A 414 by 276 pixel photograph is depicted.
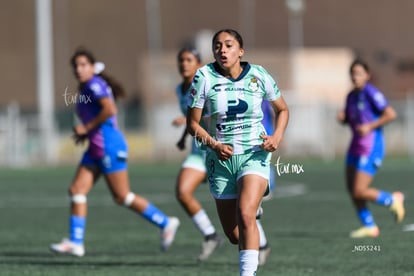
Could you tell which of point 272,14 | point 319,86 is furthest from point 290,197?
point 272,14

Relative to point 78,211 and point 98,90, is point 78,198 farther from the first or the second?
point 98,90

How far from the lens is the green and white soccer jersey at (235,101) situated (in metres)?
8.76

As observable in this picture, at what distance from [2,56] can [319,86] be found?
16705 millimetres

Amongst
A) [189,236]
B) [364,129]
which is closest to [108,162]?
[189,236]

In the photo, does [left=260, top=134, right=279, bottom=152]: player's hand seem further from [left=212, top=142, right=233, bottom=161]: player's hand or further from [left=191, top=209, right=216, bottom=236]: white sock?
[left=191, top=209, right=216, bottom=236]: white sock

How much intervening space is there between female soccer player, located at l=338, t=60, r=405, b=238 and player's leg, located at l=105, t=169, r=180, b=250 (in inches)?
96.3

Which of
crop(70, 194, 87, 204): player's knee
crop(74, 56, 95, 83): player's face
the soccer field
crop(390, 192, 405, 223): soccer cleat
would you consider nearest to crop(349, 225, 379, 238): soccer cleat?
the soccer field

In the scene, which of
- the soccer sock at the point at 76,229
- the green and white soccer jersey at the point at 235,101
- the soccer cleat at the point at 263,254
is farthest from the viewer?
the soccer sock at the point at 76,229

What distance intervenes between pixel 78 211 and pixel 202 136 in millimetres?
3916

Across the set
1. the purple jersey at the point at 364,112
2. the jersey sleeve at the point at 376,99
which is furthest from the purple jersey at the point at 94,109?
the jersey sleeve at the point at 376,99

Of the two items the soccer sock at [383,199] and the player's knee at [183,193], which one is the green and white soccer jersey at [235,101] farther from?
the soccer sock at [383,199]

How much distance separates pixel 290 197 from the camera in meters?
21.2

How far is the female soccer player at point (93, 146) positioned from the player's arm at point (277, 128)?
11.9 feet

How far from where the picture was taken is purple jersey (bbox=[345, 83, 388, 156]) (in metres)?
13.9
